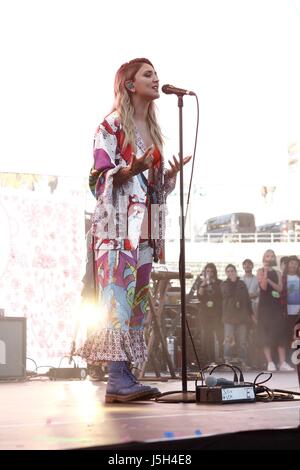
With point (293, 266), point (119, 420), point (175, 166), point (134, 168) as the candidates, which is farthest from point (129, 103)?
point (293, 266)

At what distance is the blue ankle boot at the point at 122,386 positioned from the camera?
320 cm

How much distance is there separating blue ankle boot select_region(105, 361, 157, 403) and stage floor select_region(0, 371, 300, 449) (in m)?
0.04

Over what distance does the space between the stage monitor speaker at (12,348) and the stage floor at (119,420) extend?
2.23 metres

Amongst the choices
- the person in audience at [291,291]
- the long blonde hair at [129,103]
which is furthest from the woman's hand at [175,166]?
the person in audience at [291,291]

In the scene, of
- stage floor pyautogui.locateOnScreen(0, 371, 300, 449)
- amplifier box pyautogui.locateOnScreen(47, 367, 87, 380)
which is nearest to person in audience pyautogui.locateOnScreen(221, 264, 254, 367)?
amplifier box pyautogui.locateOnScreen(47, 367, 87, 380)

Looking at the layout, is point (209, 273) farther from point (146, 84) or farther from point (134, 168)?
point (134, 168)

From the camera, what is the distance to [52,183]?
25.9 feet

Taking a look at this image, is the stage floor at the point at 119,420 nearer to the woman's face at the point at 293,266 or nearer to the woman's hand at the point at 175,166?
the woman's hand at the point at 175,166

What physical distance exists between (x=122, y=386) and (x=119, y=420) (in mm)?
832

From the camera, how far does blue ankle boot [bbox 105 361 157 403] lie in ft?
10.5

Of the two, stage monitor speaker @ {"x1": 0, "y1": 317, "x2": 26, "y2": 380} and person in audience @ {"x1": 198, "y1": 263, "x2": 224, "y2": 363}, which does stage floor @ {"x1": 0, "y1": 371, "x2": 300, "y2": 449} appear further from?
person in audience @ {"x1": 198, "y1": 263, "x2": 224, "y2": 363}
